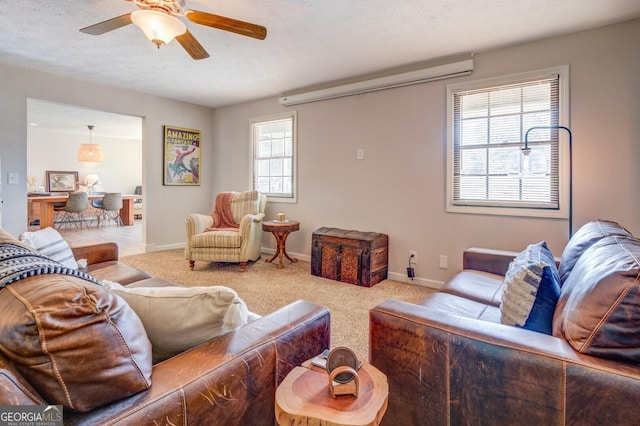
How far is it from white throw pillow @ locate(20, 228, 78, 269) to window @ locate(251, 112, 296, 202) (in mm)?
2953

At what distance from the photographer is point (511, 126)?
3.04m

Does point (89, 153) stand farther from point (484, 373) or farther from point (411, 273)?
point (484, 373)

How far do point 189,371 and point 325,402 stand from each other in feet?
1.13

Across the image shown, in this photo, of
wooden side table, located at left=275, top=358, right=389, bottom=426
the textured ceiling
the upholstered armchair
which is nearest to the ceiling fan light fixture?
the textured ceiling

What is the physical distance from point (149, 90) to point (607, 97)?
16.9 feet

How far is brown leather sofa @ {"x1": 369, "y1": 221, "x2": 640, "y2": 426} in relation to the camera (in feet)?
2.78

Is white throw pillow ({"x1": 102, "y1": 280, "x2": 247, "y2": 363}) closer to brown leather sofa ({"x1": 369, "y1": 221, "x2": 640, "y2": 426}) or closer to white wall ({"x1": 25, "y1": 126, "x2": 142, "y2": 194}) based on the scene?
brown leather sofa ({"x1": 369, "y1": 221, "x2": 640, "y2": 426})

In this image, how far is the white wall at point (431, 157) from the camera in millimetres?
2604

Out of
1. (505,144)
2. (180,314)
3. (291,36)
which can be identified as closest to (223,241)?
(291,36)

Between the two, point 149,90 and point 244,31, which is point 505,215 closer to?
point 244,31

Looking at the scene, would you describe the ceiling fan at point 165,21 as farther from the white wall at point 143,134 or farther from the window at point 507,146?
the white wall at point 143,134

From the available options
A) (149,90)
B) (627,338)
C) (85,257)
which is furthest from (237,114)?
(627,338)

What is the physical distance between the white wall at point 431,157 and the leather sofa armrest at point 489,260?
0.78 m

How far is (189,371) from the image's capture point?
809 mm
